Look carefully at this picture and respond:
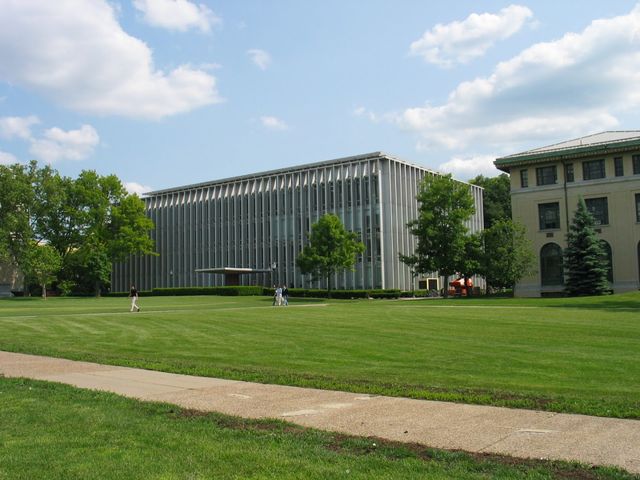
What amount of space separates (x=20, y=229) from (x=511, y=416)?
79.2m

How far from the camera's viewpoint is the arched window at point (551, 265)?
5431 centimetres

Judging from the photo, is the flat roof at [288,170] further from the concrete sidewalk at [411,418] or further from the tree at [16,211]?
the concrete sidewalk at [411,418]

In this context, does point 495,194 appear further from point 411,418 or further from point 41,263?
point 411,418

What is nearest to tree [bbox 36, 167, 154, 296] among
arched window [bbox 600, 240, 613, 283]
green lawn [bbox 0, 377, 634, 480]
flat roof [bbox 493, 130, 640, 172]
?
flat roof [bbox 493, 130, 640, 172]

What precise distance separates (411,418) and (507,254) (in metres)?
46.2

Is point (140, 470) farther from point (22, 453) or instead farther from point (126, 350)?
point (126, 350)

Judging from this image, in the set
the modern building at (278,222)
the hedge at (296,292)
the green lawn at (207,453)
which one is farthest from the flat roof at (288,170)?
the green lawn at (207,453)

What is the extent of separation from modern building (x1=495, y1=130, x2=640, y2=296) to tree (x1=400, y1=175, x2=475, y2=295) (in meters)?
6.72

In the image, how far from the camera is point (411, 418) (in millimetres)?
7582

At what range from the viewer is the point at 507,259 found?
51.2m

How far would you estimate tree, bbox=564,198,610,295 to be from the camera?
47.6 metres

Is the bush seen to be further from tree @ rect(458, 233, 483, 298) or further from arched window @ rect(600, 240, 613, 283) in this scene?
arched window @ rect(600, 240, 613, 283)

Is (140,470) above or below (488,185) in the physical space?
below

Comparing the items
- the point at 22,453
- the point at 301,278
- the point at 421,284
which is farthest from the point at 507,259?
the point at 22,453
